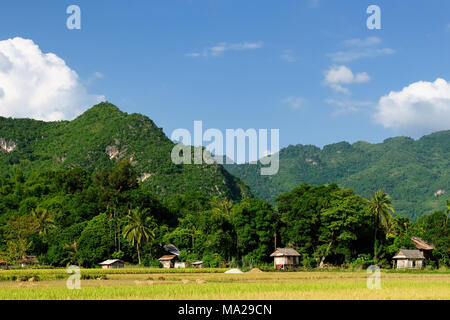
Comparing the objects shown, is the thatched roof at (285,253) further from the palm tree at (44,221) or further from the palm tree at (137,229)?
the palm tree at (44,221)

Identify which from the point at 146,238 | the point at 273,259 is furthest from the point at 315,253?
the point at 146,238

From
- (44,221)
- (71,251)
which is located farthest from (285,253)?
(44,221)

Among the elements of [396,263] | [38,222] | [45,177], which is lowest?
[396,263]

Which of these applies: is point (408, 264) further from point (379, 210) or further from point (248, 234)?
point (248, 234)

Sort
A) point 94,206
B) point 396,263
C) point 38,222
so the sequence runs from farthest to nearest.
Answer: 1. point 94,206
2. point 38,222
3. point 396,263

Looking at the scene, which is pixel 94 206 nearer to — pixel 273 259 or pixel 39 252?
pixel 39 252

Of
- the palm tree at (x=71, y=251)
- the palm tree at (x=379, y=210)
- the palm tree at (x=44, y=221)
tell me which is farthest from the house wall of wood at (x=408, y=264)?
the palm tree at (x=44, y=221)

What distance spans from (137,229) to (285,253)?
26.1 meters

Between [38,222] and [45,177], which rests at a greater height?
[45,177]

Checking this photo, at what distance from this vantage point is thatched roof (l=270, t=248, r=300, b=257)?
89.6m

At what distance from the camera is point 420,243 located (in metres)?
98.1

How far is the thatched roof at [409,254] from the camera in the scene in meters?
90.1
